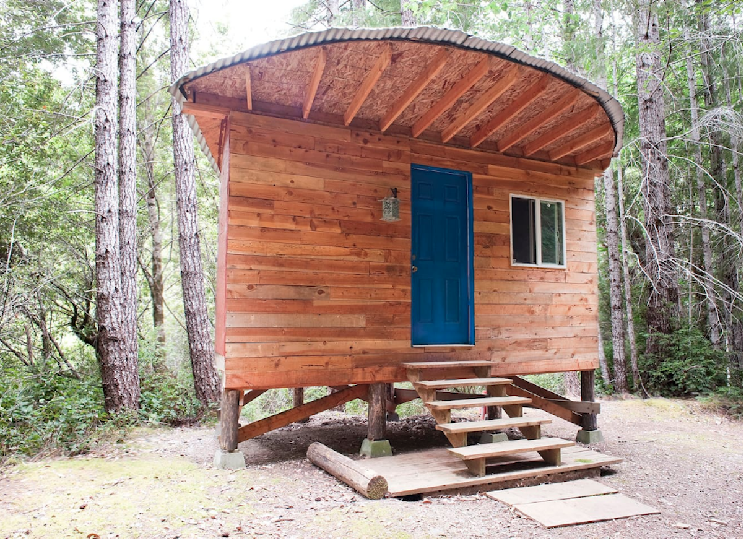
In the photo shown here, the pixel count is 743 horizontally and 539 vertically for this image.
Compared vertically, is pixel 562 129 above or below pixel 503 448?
above

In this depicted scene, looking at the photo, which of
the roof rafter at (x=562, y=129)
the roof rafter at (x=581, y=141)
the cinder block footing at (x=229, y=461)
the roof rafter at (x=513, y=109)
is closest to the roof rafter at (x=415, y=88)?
the roof rafter at (x=513, y=109)

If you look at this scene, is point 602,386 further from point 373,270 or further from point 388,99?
point 388,99

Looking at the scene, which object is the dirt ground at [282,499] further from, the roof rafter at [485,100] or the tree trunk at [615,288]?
the tree trunk at [615,288]

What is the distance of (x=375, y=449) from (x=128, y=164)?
213 inches

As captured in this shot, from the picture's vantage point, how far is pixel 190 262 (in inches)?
311

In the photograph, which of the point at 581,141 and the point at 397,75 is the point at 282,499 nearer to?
the point at 397,75

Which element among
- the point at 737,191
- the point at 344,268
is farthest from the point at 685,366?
the point at 344,268

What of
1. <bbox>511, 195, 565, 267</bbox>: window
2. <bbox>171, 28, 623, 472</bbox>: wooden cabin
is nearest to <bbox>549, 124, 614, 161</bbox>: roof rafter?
<bbox>171, 28, 623, 472</bbox>: wooden cabin

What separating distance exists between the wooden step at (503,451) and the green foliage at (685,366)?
6231 mm

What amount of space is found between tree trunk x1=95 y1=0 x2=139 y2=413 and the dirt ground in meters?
0.88

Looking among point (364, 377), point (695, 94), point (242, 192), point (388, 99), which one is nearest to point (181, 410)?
point (364, 377)

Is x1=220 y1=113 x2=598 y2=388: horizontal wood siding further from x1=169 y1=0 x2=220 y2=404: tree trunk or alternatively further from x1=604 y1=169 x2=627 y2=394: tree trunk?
x1=604 y1=169 x2=627 y2=394: tree trunk

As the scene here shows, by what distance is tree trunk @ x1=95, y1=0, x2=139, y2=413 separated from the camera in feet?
22.2

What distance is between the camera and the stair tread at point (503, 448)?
14.2ft
